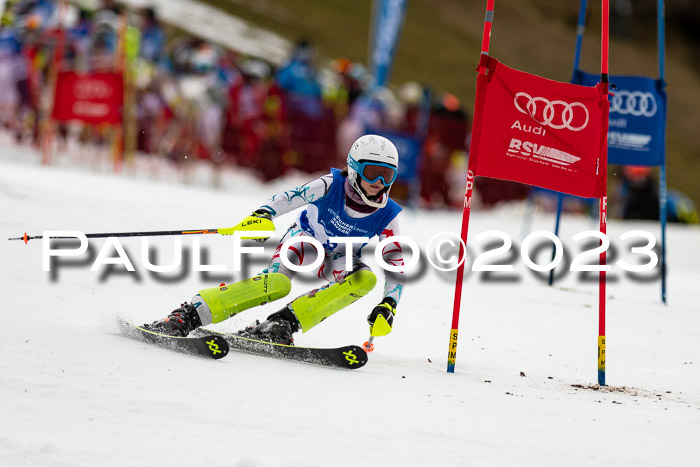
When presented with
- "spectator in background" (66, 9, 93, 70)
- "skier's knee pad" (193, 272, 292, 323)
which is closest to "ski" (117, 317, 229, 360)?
"skier's knee pad" (193, 272, 292, 323)

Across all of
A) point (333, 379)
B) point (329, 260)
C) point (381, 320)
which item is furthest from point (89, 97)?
point (333, 379)

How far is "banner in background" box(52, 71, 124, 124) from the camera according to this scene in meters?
13.6

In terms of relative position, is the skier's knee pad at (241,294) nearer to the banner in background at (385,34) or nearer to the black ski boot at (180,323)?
the black ski boot at (180,323)

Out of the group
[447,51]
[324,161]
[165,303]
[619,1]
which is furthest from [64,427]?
[619,1]

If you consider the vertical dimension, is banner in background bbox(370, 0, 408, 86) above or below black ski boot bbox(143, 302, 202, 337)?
above

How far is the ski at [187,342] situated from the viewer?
4.94m

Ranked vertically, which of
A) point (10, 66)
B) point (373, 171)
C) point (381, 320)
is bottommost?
point (381, 320)

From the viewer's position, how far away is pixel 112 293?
701cm

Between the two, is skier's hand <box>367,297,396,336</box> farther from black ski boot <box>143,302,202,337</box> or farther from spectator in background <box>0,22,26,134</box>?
spectator in background <box>0,22,26,134</box>

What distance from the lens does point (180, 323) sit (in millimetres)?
5250

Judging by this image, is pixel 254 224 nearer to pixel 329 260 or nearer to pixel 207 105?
pixel 329 260

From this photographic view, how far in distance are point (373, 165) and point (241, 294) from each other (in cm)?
118

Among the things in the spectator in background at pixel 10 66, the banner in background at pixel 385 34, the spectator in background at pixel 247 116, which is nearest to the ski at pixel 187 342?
the spectator in background at pixel 10 66
